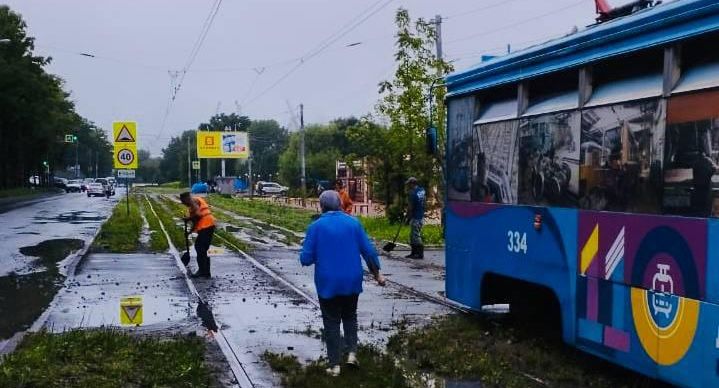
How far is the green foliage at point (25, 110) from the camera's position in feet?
204

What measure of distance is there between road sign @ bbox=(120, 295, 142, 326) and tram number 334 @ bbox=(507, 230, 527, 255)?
445 cm

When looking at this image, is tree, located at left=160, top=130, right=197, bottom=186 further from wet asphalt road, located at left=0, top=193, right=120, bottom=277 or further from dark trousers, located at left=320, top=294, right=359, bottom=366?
dark trousers, located at left=320, top=294, right=359, bottom=366

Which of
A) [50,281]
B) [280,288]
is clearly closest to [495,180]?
[280,288]

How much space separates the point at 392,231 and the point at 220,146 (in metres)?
63.2

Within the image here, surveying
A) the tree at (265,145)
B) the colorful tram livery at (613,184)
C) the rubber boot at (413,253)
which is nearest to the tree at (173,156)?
the tree at (265,145)

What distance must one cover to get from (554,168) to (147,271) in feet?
31.6

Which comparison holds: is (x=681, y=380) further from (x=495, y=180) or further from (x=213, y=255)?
(x=213, y=255)

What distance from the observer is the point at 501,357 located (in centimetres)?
751

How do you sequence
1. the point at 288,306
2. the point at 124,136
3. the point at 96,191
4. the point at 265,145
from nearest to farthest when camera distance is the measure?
the point at 288,306, the point at 124,136, the point at 96,191, the point at 265,145

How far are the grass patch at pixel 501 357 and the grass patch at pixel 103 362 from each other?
2013 mm

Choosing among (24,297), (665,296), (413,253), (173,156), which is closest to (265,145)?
(173,156)

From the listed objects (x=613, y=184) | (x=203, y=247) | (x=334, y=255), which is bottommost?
(x=203, y=247)

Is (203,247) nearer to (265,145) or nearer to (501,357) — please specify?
(501,357)

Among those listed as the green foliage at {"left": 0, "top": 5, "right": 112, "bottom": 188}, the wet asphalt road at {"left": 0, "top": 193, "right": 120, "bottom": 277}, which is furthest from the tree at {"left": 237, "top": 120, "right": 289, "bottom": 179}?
the wet asphalt road at {"left": 0, "top": 193, "right": 120, "bottom": 277}
